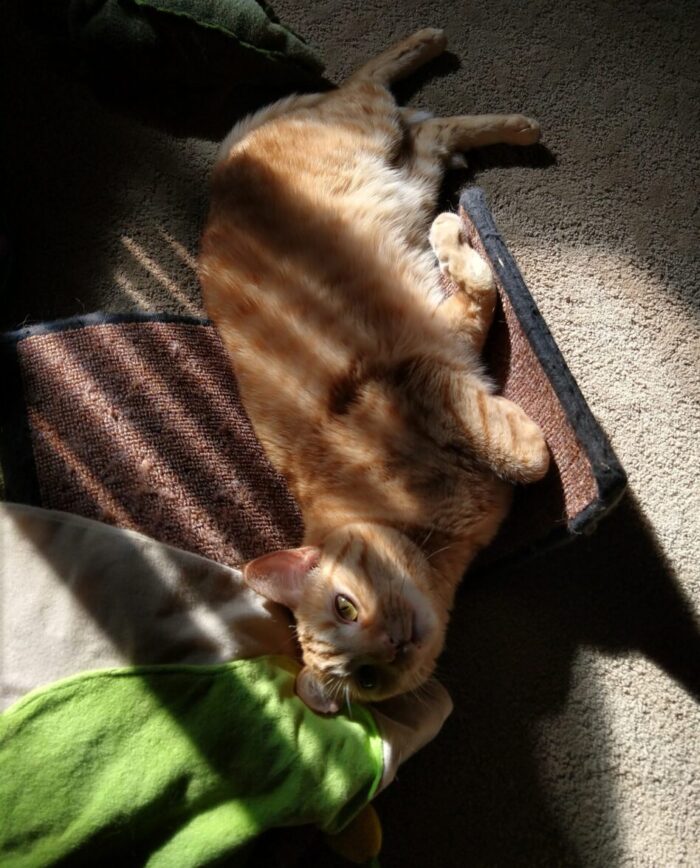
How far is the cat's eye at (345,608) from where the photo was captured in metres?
1.17

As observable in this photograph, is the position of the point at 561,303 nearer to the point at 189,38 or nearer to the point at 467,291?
the point at 467,291

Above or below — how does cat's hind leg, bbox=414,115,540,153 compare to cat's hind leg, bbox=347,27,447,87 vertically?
below

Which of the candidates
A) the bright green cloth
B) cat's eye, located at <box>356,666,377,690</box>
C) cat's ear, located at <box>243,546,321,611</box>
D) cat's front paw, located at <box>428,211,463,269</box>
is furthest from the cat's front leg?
the bright green cloth

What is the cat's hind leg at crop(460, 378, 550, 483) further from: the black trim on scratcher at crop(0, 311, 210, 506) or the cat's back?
the black trim on scratcher at crop(0, 311, 210, 506)

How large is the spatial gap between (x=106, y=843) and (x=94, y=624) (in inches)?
12.9

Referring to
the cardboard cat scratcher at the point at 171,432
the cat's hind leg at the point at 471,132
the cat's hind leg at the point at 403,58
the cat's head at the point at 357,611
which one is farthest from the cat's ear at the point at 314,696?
the cat's hind leg at the point at 403,58

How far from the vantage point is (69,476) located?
1275mm

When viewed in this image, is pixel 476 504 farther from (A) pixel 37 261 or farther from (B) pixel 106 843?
(A) pixel 37 261

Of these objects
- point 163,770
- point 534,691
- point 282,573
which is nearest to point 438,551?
point 282,573

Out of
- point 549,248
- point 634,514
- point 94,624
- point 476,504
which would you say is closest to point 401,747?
point 476,504

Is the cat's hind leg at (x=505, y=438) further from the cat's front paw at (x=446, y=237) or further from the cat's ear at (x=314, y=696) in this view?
the cat's ear at (x=314, y=696)

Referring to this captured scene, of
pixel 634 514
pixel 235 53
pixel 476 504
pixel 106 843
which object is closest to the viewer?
pixel 106 843

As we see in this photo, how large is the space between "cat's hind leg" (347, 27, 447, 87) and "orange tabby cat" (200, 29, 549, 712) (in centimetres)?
1

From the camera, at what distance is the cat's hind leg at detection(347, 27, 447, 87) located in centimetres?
164
